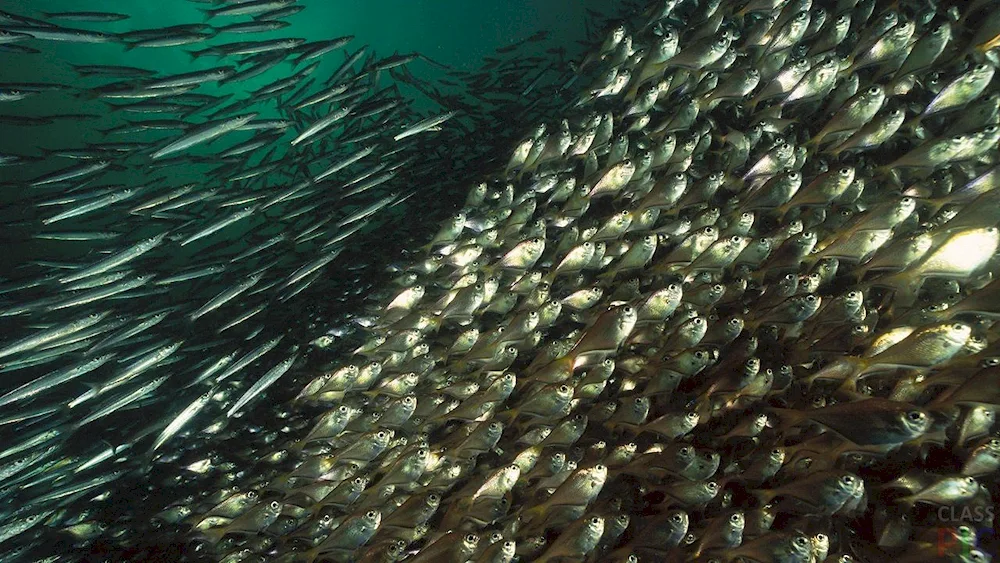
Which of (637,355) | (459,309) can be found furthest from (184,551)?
(637,355)

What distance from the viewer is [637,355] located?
4.14 meters

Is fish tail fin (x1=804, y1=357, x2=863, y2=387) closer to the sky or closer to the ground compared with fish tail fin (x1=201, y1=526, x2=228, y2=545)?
closer to the sky

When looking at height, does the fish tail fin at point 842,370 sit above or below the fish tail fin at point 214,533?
above

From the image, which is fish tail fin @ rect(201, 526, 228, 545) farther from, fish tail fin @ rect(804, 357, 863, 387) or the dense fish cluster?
fish tail fin @ rect(804, 357, 863, 387)

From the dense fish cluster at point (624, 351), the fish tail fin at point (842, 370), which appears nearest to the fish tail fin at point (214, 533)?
the dense fish cluster at point (624, 351)

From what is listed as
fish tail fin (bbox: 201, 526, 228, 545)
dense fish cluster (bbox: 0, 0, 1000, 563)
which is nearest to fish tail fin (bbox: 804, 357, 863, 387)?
dense fish cluster (bbox: 0, 0, 1000, 563)

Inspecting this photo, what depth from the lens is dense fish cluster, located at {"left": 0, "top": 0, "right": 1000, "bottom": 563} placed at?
2.81m

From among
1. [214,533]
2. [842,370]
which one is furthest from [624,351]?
[214,533]

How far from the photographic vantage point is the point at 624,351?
165 inches

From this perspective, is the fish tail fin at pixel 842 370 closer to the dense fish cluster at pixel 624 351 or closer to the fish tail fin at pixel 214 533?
the dense fish cluster at pixel 624 351

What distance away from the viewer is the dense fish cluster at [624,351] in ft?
9.23

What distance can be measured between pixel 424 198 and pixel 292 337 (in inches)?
115

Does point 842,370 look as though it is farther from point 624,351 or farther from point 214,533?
point 214,533

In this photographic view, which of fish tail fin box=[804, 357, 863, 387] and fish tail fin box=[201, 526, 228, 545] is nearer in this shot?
fish tail fin box=[804, 357, 863, 387]
